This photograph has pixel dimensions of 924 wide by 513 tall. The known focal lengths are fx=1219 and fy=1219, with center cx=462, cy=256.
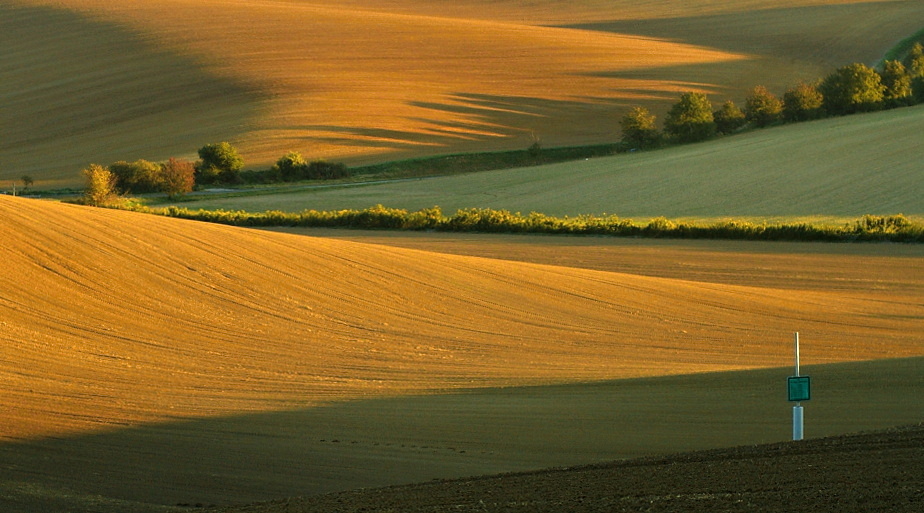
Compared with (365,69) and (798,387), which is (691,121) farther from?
(798,387)

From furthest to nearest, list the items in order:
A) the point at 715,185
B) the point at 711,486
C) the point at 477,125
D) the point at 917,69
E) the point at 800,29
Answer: the point at 800,29 → the point at 917,69 → the point at 477,125 → the point at 715,185 → the point at 711,486

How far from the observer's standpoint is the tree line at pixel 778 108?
6975cm

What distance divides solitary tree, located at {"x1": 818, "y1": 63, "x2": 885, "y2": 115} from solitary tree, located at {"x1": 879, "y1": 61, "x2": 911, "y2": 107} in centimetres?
76

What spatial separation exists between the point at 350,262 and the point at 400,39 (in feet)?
247

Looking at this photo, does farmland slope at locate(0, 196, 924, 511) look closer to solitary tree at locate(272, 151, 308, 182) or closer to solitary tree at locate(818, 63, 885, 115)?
solitary tree at locate(272, 151, 308, 182)

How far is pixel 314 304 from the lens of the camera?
1864 cm

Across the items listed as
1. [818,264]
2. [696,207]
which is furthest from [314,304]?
[696,207]

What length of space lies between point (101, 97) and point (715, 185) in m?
50.3

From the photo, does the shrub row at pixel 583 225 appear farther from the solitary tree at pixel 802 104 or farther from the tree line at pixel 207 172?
the solitary tree at pixel 802 104

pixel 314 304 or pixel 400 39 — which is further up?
pixel 400 39

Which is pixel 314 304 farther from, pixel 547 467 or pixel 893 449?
pixel 893 449

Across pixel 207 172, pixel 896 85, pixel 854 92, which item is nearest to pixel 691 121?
pixel 854 92

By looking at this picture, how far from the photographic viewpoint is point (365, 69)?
87.4 metres

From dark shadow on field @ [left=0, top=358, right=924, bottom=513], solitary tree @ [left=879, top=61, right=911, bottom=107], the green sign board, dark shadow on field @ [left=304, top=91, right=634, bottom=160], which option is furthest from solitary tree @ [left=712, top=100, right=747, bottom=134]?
the green sign board
